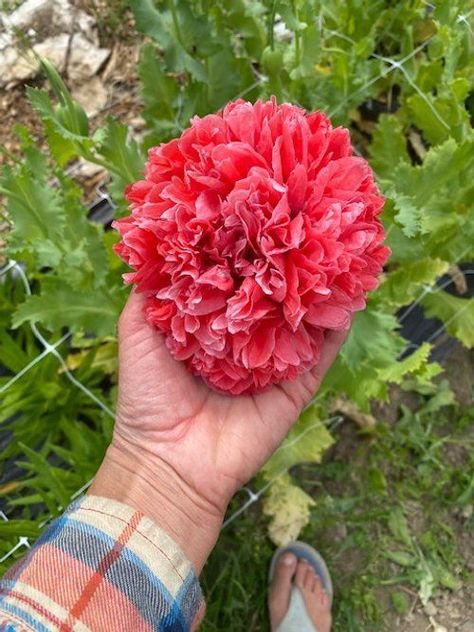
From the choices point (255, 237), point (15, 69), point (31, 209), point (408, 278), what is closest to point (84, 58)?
point (15, 69)

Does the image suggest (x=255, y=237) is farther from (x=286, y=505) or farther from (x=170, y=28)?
(x=286, y=505)

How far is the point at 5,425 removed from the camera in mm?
1464

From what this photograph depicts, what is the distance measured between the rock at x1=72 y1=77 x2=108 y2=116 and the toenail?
134cm

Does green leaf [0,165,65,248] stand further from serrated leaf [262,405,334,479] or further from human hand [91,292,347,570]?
serrated leaf [262,405,334,479]

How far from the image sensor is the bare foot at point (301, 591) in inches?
60.9

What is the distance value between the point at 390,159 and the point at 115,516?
960 millimetres

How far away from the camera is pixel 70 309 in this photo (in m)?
1.24

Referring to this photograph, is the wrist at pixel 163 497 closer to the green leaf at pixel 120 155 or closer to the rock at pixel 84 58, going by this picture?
the green leaf at pixel 120 155

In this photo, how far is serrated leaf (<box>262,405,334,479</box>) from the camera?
145 centimetres

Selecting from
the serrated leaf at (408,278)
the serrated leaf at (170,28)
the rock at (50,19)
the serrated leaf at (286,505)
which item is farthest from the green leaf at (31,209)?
the rock at (50,19)

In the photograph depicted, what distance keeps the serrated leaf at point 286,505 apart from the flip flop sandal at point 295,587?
2.7 inches

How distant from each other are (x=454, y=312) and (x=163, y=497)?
845 mm

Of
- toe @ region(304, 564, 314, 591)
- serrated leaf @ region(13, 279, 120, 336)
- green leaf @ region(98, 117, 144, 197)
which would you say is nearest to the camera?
green leaf @ region(98, 117, 144, 197)

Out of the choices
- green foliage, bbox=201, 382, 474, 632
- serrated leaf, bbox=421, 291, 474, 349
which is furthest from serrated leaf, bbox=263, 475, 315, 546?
serrated leaf, bbox=421, 291, 474, 349
